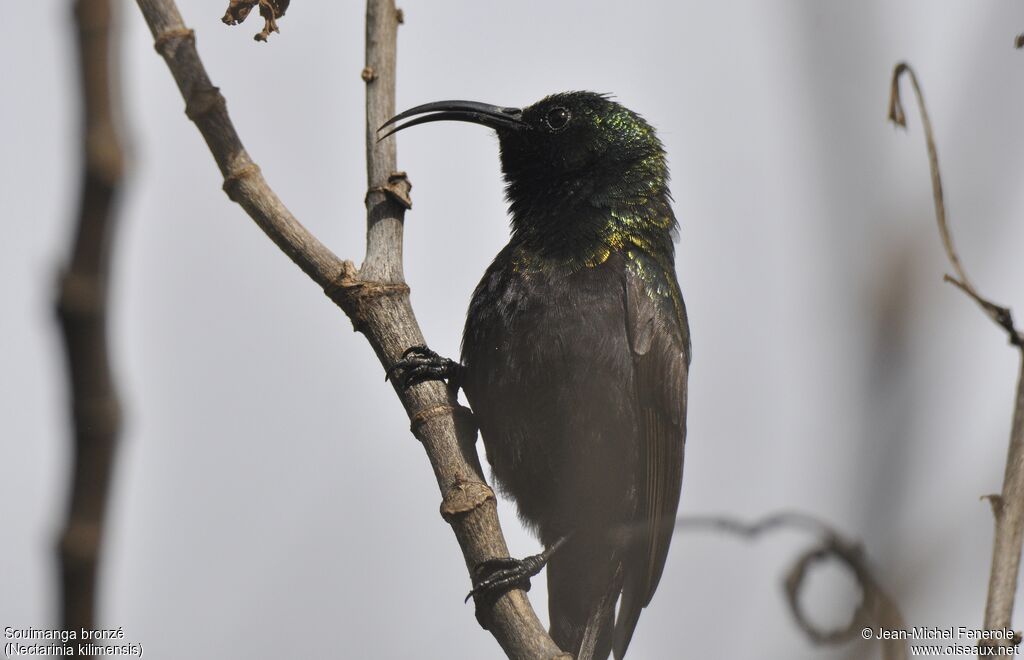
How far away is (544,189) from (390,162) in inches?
63.8

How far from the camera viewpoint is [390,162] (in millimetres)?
3715

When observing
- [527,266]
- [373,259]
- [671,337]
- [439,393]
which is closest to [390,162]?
[373,259]

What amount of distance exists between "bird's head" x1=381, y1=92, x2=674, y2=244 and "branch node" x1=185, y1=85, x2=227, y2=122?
2.11 meters

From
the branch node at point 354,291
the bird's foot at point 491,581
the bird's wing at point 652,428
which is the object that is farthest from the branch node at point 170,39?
the bird's wing at point 652,428

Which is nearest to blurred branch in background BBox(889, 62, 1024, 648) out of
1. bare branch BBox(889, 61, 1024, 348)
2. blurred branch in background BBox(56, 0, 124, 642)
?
bare branch BBox(889, 61, 1024, 348)

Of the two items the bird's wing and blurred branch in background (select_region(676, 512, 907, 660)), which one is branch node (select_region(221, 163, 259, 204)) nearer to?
blurred branch in background (select_region(676, 512, 907, 660))

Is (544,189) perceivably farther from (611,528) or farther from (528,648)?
(528,648)

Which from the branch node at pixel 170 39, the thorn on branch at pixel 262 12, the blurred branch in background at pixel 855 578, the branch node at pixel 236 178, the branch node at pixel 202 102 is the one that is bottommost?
the blurred branch in background at pixel 855 578

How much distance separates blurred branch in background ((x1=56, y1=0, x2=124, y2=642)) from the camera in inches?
32.9

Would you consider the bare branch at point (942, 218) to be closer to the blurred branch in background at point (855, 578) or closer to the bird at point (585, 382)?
the blurred branch in background at point (855, 578)

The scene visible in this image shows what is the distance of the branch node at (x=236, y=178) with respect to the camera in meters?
3.09

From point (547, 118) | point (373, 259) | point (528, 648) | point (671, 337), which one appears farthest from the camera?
point (547, 118)

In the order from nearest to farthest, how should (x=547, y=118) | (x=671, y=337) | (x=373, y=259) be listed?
(x=373, y=259) → (x=671, y=337) → (x=547, y=118)

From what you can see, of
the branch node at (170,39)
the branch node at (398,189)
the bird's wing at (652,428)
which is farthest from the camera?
the bird's wing at (652,428)
